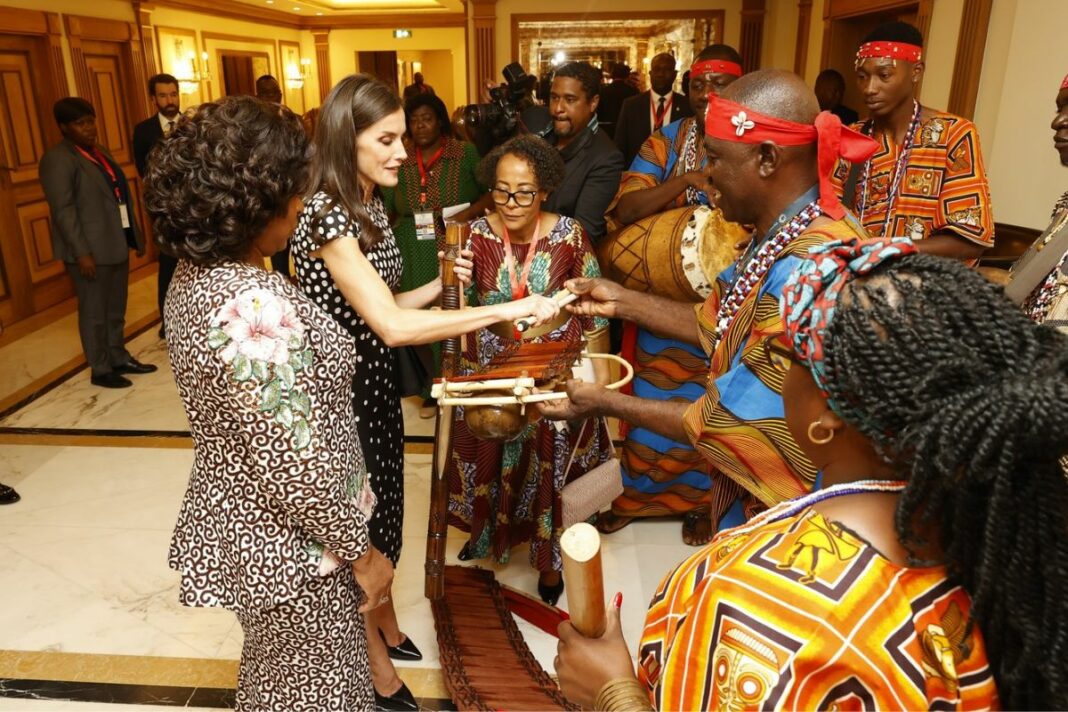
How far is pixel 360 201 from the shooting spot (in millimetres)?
2082

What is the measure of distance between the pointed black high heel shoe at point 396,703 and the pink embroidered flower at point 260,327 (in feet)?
4.75

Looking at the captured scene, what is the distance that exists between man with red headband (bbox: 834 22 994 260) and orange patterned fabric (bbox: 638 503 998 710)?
7.87 feet

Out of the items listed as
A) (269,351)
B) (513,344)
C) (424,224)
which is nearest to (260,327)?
(269,351)

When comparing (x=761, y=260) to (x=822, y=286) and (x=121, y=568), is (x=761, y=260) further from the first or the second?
(x=121, y=568)

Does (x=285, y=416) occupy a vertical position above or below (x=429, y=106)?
below

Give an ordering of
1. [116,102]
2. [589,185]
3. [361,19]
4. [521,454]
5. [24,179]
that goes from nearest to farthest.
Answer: [521,454]
[589,185]
[24,179]
[116,102]
[361,19]

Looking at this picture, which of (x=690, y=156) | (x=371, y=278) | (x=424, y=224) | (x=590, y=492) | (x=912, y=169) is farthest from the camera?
(x=424, y=224)

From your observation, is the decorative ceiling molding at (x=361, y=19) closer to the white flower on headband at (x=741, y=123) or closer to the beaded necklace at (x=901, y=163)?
the beaded necklace at (x=901, y=163)

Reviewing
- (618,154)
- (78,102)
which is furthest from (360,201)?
(78,102)

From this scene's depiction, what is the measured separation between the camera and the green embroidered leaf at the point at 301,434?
4.49 feet

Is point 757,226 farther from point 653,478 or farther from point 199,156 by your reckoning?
point 653,478

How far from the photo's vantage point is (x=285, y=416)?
1353mm

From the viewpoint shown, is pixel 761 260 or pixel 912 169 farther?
pixel 912 169

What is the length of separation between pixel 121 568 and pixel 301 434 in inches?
88.3
